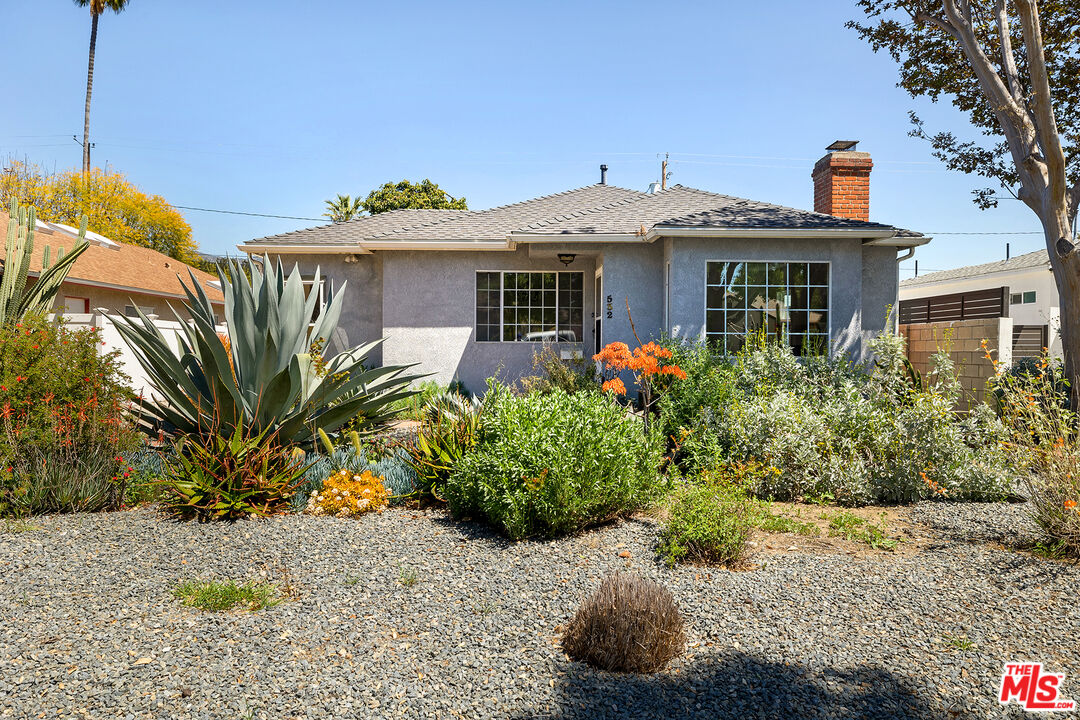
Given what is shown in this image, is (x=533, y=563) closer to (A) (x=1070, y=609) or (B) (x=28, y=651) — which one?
(B) (x=28, y=651)

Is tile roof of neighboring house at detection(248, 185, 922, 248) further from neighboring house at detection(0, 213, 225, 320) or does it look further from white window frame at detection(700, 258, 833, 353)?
neighboring house at detection(0, 213, 225, 320)

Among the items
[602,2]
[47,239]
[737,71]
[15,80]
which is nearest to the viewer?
[602,2]

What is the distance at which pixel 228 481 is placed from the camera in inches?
199

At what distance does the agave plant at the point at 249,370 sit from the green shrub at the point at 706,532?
334 cm

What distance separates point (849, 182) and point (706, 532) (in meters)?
10.2

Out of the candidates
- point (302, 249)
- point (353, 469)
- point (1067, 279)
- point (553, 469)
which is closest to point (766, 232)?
point (1067, 279)

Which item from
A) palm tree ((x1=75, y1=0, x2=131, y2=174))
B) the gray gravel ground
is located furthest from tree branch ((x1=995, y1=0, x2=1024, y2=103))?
palm tree ((x1=75, y1=0, x2=131, y2=174))

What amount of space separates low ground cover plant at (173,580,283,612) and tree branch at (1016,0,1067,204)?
11.3m

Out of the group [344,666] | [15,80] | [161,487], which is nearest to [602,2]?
[161,487]

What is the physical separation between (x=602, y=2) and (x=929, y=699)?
418 inches

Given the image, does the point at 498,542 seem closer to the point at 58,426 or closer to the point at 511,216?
the point at 58,426

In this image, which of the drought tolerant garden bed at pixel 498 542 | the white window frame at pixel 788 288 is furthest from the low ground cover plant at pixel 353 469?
the white window frame at pixel 788 288

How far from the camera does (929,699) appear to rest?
2744mm

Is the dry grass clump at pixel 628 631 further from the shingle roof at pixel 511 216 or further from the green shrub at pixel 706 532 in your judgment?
the shingle roof at pixel 511 216
